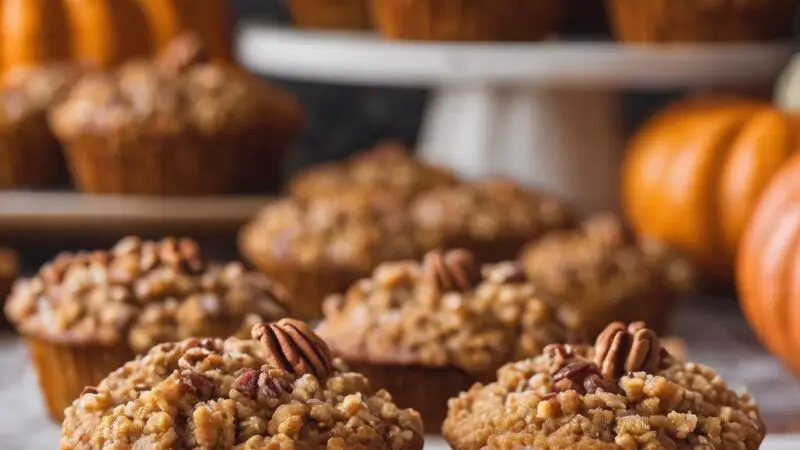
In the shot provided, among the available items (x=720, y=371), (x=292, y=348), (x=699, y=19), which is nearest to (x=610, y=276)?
(x=720, y=371)

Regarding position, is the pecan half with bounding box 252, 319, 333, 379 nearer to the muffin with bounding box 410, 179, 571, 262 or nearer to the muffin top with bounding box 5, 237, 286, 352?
the muffin top with bounding box 5, 237, 286, 352

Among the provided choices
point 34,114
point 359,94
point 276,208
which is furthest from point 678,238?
point 34,114

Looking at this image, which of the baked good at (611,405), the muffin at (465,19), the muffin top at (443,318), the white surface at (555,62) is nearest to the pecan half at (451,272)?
the muffin top at (443,318)

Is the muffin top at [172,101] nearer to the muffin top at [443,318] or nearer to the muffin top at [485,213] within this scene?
the muffin top at [485,213]

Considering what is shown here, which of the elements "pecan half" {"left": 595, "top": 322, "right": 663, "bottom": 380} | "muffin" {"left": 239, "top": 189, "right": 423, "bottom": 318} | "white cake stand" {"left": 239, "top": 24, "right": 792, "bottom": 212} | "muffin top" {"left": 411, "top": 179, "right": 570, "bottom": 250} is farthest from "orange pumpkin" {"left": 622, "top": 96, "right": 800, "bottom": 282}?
"pecan half" {"left": 595, "top": 322, "right": 663, "bottom": 380}

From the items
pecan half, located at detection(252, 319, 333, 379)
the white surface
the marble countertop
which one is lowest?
the marble countertop

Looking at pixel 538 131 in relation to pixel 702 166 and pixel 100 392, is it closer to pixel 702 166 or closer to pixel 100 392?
pixel 702 166

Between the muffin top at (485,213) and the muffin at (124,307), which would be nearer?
the muffin at (124,307)
